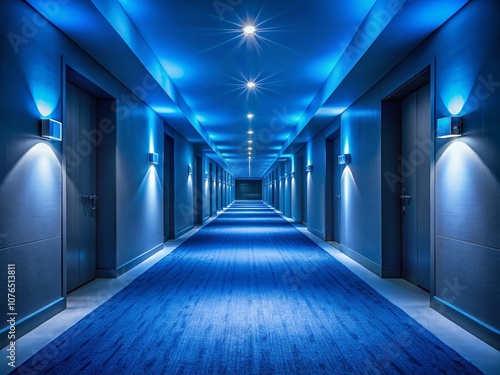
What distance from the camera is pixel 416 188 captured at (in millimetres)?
4984

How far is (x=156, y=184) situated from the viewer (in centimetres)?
768

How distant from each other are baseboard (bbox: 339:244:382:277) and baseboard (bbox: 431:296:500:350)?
1.65 meters

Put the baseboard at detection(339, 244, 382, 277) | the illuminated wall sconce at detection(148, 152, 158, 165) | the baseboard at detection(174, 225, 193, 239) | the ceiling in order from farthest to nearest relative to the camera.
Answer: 1. the baseboard at detection(174, 225, 193, 239)
2. the illuminated wall sconce at detection(148, 152, 158, 165)
3. the baseboard at detection(339, 244, 382, 277)
4. the ceiling

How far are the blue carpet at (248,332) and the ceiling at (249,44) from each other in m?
2.88

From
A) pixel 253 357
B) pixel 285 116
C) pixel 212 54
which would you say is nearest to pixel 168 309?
pixel 253 357

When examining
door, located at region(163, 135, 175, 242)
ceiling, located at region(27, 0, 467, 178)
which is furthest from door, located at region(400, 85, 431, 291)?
door, located at region(163, 135, 175, 242)

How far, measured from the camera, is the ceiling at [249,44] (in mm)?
3635

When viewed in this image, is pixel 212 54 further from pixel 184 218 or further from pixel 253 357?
pixel 184 218

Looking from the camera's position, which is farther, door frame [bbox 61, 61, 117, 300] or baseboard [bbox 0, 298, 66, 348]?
door frame [bbox 61, 61, 117, 300]

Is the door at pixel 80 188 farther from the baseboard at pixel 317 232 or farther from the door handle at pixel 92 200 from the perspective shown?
the baseboard at pixel 317 232

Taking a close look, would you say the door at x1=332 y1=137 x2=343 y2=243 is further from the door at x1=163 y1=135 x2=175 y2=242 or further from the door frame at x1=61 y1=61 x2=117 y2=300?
the door frame at x1=61 y1=61 x2=117 y2=300

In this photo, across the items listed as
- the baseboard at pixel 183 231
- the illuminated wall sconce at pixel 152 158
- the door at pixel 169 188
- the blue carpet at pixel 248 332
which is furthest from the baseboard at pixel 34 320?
the baseboard at pixel 183 231

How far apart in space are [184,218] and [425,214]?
7702 mm

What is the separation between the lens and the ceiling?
3635 mm
